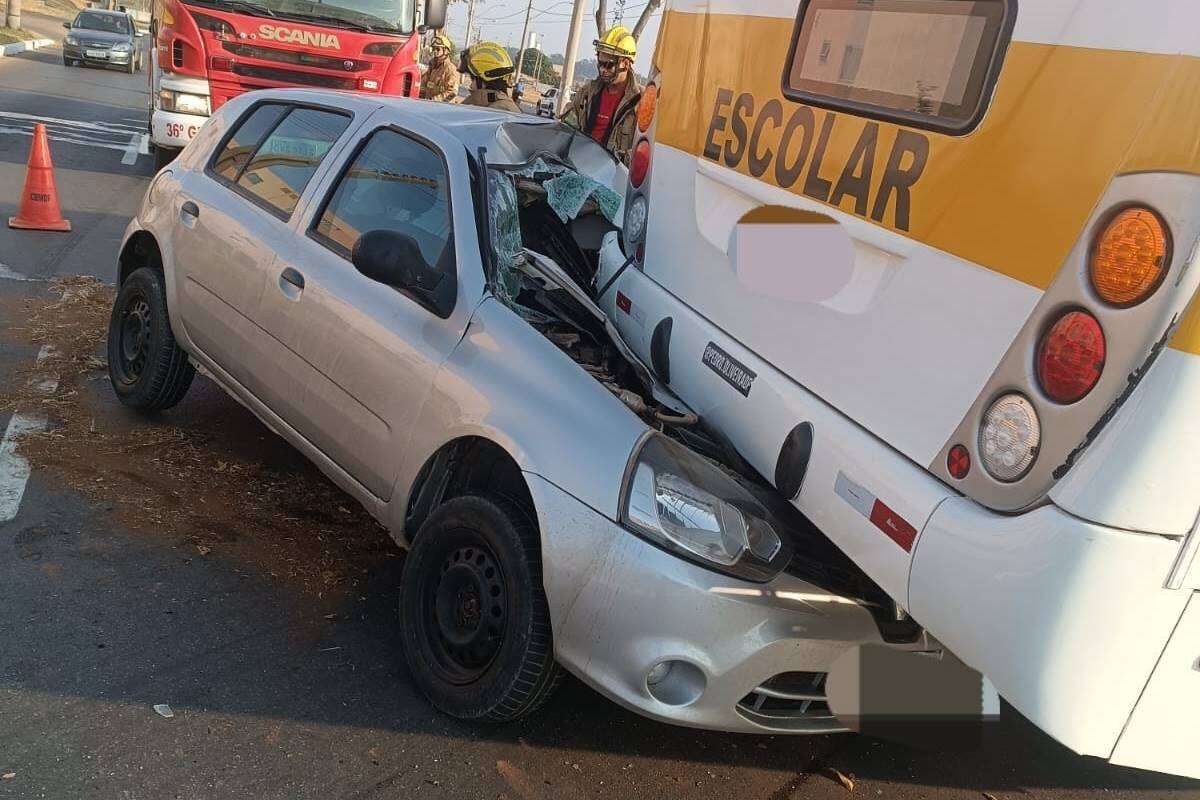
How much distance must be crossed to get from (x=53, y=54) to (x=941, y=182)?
37.5m

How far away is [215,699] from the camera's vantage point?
3256 millimetres

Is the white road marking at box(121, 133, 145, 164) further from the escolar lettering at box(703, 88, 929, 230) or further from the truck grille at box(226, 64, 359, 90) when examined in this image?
the escolar lettering at box(703, 88, 929, 230)

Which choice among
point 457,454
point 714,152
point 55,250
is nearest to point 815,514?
point 457,454

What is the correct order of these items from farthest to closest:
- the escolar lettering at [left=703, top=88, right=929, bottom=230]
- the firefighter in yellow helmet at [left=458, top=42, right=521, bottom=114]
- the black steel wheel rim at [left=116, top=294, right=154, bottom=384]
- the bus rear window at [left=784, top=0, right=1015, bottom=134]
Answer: the firefighter in yellow helmet at [left=458, top=42, right=521, bottom=114], the black steel wheel rim at [left=116, top=294, right=154, bottom=384], the escolar lettering at [left=703, top=88, right=929, bottom=230], the bus rear window at [left=784, top=0, right=1015, bottom=134]

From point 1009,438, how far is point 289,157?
3.24 m

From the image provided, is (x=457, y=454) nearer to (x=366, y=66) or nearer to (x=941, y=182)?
(x=941, y=182)

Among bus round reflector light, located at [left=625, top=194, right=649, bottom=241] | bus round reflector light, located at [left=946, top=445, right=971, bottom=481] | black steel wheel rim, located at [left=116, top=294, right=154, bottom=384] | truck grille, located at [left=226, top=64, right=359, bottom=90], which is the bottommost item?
black steel wheel rim, located at [left=116, top=294, right=154, bottom=384]

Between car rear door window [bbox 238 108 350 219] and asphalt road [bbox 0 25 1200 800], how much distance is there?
1.27m

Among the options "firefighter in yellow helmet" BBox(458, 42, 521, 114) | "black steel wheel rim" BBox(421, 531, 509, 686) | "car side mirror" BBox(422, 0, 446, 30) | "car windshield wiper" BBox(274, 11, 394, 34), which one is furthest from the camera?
"car side mirror" BBox(422, 0, 446, 30)

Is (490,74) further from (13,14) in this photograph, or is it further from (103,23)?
(13,14)

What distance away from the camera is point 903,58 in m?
2.86

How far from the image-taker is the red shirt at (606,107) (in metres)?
8.18

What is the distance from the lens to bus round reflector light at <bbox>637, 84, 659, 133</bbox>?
13.9 feet

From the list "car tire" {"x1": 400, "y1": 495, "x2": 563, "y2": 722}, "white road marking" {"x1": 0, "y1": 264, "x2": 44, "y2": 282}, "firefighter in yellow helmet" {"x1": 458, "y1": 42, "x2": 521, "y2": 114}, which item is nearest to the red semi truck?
"firefighter in yellow helmet" {"x1": 458, "y1": 42, "x2": 521, "y2": 114}
